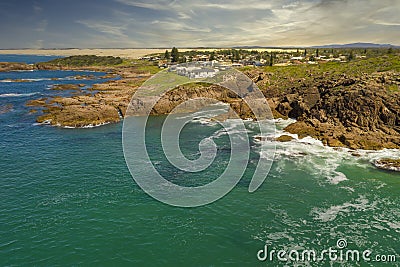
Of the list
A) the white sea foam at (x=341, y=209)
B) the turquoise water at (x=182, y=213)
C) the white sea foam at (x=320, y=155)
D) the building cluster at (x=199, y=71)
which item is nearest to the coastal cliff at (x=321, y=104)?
the white sea foam at (x=320, y=155)

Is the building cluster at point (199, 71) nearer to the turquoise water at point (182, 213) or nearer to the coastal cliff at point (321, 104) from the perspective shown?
the coastal cliff at point (321, 104)

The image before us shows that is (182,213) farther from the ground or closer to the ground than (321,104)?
closer to the ground

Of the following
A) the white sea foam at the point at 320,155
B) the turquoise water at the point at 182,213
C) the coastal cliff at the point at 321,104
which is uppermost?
the coastal cliff at the point at 321,104

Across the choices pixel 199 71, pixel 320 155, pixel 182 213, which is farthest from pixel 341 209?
pixel 199 71

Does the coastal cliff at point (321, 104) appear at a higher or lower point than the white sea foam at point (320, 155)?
higher

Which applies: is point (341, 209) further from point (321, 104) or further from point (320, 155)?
point (321, 104)

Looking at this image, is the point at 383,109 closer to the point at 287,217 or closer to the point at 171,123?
the point at 287,217

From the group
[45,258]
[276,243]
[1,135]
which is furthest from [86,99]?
[276,243]

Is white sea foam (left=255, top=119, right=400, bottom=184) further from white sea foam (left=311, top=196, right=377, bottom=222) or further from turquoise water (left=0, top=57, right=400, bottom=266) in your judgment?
white sea foam (left=311, top=196, right=377, bottom=222)
